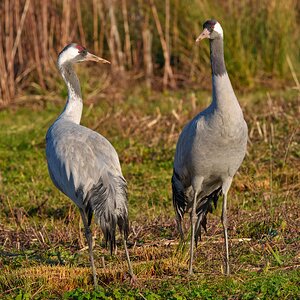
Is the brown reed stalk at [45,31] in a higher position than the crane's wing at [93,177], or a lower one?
higher

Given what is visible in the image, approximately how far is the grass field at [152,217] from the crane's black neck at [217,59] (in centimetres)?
124

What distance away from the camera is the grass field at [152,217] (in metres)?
5.17

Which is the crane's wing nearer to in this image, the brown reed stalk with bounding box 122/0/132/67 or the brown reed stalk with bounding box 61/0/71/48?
the brown reed stalk with bounding box 61/0/71/48

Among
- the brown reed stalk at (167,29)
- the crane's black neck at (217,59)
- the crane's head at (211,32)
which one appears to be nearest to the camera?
the crane's black neck at (217,59)

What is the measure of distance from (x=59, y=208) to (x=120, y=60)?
17.3ft

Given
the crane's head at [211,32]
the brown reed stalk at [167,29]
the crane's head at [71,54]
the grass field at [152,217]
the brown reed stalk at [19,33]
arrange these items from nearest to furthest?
the grass field at [152,217] < the crane's head at [211,32] < the crane's head at [71,54] < the brown reed stalk at [19,33] < the brown reed stalk at [167,29]

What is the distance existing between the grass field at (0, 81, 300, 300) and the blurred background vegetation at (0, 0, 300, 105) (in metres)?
0.61

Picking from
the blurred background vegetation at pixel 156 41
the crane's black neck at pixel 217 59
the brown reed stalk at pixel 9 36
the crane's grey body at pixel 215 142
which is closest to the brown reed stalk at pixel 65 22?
the blurred background vegetation at pixel 156 41

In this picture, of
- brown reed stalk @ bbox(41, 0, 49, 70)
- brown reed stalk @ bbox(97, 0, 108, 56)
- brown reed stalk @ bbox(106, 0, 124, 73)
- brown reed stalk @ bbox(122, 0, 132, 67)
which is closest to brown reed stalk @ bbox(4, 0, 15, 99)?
brown reed stalk @ bbox(41, 0, 49, 70)

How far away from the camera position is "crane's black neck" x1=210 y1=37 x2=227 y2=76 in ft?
18.3

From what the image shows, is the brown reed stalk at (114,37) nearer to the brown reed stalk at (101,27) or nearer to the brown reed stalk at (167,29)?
the brown reed stalk at (101,27)

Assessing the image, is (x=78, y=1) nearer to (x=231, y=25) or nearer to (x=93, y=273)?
(x=231, y=25)

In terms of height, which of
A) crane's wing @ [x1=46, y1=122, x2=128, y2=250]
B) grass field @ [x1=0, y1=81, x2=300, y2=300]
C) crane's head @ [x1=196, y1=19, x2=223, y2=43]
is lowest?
grass field @ [x1=0, y1=81, x2=300, y2=300]

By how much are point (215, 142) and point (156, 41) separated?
741 cm
